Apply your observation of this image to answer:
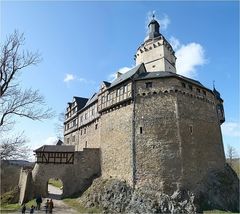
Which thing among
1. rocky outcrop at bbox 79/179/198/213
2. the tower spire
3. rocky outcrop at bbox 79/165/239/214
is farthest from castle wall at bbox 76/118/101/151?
the tower spire

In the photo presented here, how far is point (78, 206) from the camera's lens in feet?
70.8

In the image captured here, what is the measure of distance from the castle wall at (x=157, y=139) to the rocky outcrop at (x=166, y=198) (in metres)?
0.89

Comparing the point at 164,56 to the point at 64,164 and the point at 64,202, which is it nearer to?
the point at 64,164

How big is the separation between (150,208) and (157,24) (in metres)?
23.4

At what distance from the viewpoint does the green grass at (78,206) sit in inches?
807

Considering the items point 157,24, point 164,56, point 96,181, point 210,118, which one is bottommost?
point 96,181

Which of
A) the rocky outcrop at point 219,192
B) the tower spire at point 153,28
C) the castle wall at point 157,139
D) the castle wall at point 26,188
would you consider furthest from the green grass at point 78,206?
the tower spire at point 153,28

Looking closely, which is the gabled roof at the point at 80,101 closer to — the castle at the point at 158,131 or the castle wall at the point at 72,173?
the castle at the point at 158,131

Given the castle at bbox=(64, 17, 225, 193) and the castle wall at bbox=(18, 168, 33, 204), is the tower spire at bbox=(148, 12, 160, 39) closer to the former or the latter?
the castle at bbox=(64, 17, 225, 193)

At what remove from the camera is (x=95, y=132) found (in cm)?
2792

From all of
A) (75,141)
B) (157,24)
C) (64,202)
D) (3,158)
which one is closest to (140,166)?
(64,202)

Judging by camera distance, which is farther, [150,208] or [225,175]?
[225,175]

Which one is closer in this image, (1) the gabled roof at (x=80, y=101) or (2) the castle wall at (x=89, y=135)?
(2) the castle wall at (x=89, y=135)

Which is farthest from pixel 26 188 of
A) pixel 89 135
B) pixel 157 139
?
pixel 157 139
